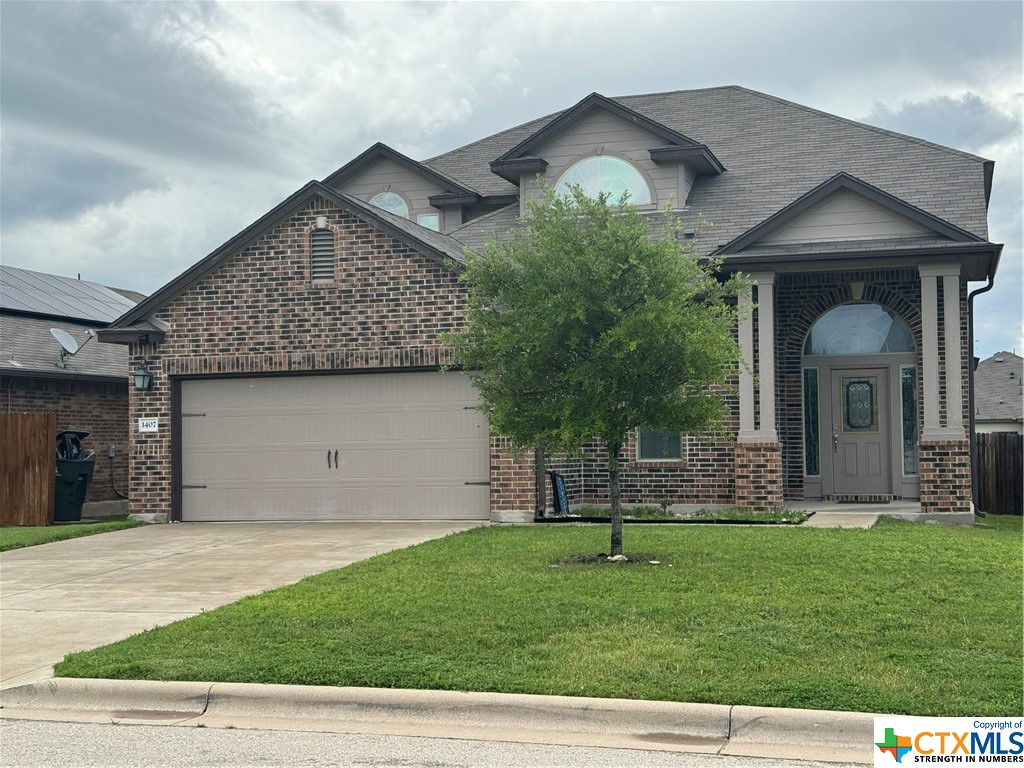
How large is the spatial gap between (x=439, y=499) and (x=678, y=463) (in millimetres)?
3755

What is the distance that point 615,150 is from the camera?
20219 millimetres

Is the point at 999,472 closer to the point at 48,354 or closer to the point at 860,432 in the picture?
the point at 860,432

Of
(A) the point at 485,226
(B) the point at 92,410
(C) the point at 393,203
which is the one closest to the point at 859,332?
(A) the point at 485,226

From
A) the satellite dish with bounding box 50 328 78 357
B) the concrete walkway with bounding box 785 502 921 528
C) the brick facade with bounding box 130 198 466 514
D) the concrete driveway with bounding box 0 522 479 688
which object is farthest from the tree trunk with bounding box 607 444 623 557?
the satellite dish with bounding box 50 328 78 357

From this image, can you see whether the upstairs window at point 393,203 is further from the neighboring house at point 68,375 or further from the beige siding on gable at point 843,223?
the beige siding on gable at point 843,223

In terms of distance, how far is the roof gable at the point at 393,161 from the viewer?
72.7 ft

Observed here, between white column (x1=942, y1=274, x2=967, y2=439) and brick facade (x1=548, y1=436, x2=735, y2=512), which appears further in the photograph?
brick facade (x1=548, y1=436, x2=735, y2=512)

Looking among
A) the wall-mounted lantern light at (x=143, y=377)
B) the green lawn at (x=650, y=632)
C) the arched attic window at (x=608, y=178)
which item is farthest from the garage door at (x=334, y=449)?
the green lawn at (x=650, y=632)

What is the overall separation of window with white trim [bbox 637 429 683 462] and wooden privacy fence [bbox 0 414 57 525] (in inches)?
386

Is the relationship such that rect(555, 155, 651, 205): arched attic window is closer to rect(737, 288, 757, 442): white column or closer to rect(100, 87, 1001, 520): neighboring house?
rect(100, 87, 1001, 520): neighboring house

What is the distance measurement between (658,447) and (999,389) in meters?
31.7

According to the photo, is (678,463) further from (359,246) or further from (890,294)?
(359,246)

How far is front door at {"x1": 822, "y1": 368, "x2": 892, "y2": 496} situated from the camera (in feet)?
60.1

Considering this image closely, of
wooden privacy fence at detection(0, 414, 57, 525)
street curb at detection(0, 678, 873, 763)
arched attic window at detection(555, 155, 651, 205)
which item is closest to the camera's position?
street curb at detection(0, 678, 873, 763)
